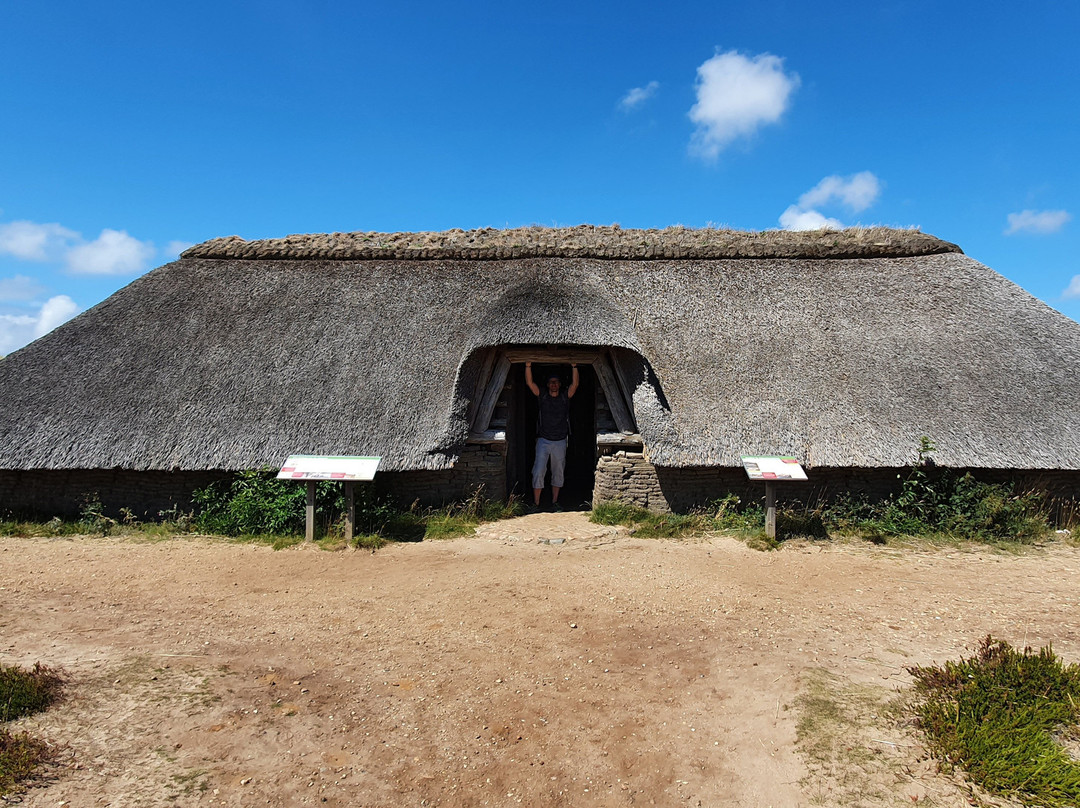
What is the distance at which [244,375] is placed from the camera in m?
9.13

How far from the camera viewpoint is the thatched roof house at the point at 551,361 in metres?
8.35

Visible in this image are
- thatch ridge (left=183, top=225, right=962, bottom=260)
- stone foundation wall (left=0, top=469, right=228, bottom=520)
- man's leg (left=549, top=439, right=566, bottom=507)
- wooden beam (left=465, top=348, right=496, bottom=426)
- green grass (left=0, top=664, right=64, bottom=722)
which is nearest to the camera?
green grass (left=0, top=664, right=64, bottom=722)

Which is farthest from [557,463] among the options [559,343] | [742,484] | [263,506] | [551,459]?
[263,506]

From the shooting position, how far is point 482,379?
9.42m

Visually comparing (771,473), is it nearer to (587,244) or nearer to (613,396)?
(613,396)

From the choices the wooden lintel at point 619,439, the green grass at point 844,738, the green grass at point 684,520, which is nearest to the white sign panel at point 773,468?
the green grass at point 684,520

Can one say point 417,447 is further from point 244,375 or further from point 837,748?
point 837,748

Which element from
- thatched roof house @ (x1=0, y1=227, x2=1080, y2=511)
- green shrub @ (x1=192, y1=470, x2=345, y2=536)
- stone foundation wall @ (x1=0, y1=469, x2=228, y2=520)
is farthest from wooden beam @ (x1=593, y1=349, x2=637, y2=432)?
stone foundation wall @ (x1=0, y1=469, x2=228, y2=520)

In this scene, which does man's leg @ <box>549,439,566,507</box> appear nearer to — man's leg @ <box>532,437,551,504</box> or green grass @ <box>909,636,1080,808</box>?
man's leg @ <box>532,437,551,504</box>

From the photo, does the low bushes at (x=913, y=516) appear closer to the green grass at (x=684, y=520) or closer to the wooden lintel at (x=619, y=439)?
the green grass at (x=684, y=520)

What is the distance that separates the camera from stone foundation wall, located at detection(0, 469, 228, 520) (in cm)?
858

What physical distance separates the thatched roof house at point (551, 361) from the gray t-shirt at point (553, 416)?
591 mm

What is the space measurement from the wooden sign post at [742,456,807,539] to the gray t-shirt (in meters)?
2.96

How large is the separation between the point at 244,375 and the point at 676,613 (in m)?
7.16
